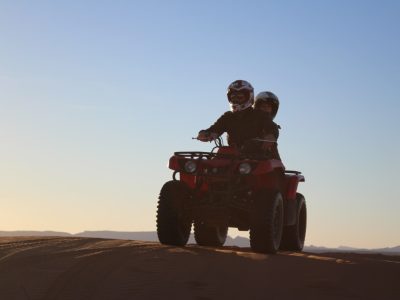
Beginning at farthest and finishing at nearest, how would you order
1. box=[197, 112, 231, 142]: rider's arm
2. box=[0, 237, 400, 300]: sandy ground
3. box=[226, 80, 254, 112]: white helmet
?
1. box=[197, 112, 231, 142]: rider's arm
2. box=[226, 80, 254, 112]: white helmet
3. box=[0, 237, 400, 300]: sandy ground

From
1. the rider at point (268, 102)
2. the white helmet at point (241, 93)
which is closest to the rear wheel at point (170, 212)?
the white helmet at point (241, 93)

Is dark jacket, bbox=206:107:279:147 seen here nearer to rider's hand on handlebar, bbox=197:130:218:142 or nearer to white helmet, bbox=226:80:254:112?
white helmet, bbox=226:80:254:112

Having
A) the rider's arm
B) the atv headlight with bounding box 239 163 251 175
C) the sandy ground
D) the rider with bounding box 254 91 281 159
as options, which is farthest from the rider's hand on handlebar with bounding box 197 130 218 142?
the sandy ground

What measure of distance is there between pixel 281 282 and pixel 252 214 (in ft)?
12.9

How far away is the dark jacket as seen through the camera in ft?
45.1

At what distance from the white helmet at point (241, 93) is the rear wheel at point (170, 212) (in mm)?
2396

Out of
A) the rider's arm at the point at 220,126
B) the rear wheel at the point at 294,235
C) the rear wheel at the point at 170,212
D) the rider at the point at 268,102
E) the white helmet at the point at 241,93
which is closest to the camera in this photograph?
the rear wheel at the point at 170,212

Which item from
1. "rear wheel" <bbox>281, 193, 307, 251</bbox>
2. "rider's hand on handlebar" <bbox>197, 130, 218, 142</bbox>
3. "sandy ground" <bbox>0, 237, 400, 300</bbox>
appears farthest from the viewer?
"rear wheel" <bbox>281, 193, 307, 251</bbox>

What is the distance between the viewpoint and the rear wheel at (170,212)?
1216 cm

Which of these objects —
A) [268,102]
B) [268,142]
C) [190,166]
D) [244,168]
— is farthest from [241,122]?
[244,168]

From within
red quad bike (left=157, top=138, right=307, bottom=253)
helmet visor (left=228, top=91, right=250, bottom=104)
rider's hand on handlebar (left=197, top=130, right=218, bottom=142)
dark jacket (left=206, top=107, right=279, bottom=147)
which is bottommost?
red quad bike (left=157, top=138, right=307, bottom=253)

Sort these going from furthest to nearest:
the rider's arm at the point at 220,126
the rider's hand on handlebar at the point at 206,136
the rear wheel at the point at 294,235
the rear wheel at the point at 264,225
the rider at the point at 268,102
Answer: the rider at the point at 268,102 < the rear wheel at the point at 294,235 < the rider's arm at the point at 220,126 < the rider's hand on handlebar at the point at 206,136 < the rear wheel at the point at 264,225

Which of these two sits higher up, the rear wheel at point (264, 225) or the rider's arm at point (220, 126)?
the rider's arm at point (220, 126)

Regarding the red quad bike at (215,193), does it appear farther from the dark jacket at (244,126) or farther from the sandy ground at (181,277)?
the sandy ground at (181,277)
